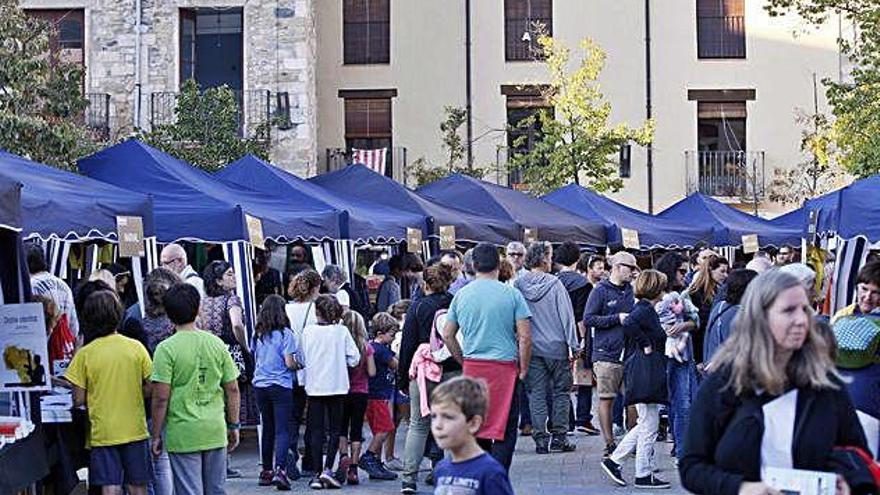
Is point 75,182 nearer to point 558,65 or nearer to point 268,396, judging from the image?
point 268,396

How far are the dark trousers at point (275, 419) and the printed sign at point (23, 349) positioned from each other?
11.1 ft

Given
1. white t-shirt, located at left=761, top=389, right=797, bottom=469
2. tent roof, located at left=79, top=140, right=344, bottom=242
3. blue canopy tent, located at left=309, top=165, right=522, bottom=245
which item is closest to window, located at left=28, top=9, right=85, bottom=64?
blue canopy tent, located at left=309, top=165, right=522, bottom=245

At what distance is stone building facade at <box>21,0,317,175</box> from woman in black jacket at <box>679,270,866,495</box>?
91.4 ft

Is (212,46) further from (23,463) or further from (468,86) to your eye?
(23,463)

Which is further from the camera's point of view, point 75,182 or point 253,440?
point 253,440

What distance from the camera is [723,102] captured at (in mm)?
37031

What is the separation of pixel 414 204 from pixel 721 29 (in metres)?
19.6

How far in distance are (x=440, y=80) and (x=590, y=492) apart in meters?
25.8

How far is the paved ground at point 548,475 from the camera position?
1180 cm

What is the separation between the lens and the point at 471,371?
33.1 ft

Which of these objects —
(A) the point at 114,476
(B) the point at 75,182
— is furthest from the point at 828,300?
(A) the point at 114,476

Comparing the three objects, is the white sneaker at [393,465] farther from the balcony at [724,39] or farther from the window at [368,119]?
the balcony at [724,39]

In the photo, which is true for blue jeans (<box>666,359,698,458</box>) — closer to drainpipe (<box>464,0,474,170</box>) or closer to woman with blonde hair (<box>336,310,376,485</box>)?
woman with blonde hair (<box>336,310,376,485</box>)

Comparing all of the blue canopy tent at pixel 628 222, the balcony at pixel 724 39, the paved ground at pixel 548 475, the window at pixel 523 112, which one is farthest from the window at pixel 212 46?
the paved ground at pixel 548 475
